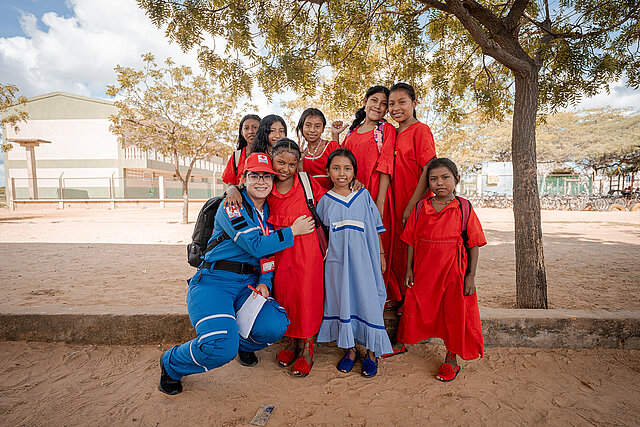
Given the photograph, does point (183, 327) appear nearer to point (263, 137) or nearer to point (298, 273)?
point (298, 273)

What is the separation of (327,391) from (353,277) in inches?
30.7

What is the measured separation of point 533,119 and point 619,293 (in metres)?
2.71

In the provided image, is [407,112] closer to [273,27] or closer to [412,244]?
[412,244]

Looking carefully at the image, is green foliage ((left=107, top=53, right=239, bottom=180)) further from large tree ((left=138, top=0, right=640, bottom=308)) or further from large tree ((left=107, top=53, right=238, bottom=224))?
large tree ((left=138, top=0, right=640, bottom=308))

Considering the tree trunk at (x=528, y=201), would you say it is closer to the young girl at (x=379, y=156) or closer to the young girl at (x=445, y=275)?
the young girl at (x=445, y=275)

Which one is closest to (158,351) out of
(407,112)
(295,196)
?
(295,196)

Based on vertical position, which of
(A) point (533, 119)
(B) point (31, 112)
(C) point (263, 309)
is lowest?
(C) point (263, 309)

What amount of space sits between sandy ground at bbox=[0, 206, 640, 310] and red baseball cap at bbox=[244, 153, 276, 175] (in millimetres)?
2263

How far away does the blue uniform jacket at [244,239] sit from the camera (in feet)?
7.43

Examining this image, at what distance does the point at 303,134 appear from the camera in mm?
2859

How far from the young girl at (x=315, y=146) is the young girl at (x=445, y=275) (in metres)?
0.83

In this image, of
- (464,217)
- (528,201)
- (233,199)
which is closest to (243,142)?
(233,199)

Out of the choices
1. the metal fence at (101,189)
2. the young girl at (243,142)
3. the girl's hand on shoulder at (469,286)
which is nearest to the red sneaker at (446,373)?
the girl's hand on shoulder at (469,286)

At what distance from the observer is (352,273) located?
2436 millimetres
